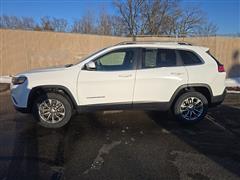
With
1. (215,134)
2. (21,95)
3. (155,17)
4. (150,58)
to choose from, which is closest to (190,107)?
(215,134)

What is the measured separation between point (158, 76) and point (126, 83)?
0.72 metres

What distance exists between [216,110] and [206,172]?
3761mm

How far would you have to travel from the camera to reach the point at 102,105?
17.0 ft

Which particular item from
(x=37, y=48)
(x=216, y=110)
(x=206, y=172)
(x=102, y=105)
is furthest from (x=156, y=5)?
(x=206, y=172)

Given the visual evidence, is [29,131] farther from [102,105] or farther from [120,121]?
[120,121]

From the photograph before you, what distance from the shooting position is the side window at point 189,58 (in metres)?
5.39

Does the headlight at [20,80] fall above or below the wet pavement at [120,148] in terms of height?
above

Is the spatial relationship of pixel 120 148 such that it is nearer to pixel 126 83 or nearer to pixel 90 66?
pixel 126 83

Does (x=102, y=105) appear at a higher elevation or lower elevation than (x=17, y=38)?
lower

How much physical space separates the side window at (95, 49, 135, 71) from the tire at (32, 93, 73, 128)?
1052mm

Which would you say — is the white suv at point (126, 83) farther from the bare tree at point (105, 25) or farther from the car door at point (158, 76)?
the bare tree at point (105, 25)

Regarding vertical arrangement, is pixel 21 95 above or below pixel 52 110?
above

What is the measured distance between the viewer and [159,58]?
5316mm

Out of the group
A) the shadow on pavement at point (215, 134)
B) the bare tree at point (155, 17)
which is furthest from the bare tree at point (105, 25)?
the shadow on pavement at point (215, 134)
